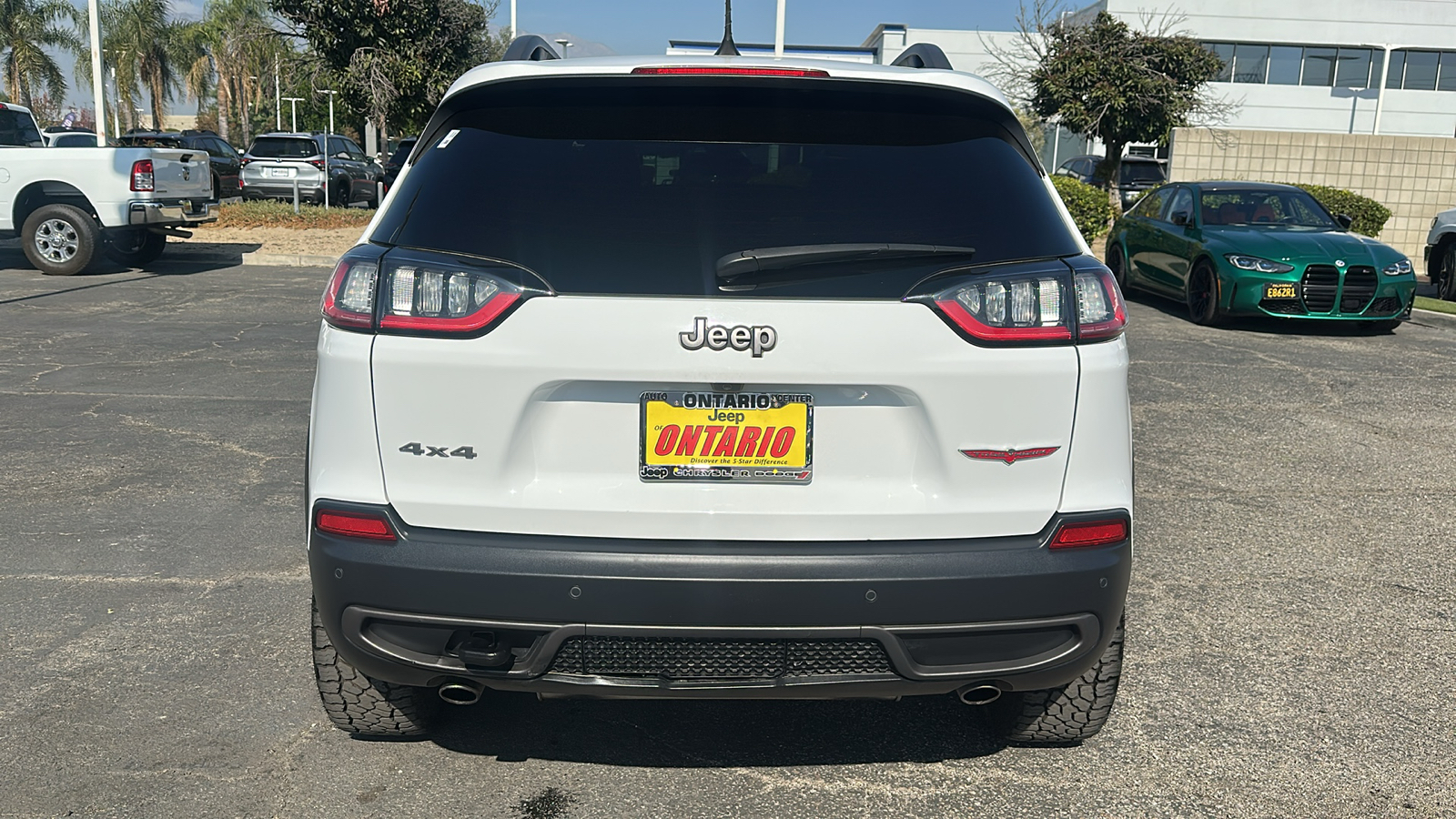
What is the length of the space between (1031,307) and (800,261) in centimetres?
52

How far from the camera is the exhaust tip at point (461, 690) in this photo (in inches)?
110

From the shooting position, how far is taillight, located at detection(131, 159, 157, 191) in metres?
14.4

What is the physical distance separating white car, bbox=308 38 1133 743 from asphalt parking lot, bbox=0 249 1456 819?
507 mm

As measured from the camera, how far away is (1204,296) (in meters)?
12.2

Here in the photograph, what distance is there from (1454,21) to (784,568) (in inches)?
2546

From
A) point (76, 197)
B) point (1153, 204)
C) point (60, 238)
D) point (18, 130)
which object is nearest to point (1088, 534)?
point (1153, 204)

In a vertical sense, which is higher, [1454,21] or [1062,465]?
[1454,21]

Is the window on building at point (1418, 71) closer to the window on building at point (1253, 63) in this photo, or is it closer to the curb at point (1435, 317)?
the window on building at point (1253, 63)

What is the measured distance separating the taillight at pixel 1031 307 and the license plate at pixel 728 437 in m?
0.38

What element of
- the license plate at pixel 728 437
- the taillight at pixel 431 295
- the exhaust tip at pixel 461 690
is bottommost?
A: the exhaust tip at pixel 461 690

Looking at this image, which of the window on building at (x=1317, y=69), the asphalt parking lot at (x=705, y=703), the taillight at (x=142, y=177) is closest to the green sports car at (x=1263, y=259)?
the asphalt parking lot at (x=705, y=703)

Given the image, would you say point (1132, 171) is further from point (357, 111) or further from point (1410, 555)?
point (1410, 555)

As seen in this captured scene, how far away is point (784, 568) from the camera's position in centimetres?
259

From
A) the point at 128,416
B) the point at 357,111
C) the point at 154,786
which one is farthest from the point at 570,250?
the point at 357,111
